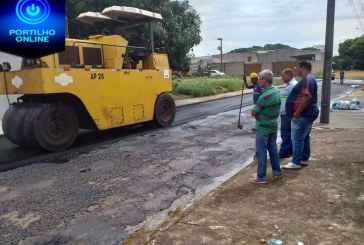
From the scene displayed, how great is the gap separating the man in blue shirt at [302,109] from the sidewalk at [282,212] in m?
0.34

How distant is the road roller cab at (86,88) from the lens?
7.78m

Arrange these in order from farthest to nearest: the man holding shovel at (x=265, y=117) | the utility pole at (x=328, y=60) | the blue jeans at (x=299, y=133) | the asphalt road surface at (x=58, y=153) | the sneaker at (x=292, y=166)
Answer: the utility pole at (x=328, y=60), the asphalt road surface at (x=58, y=153), the sneaker at (x=292, y=166), the blue jeans at (x=299, y=133), the man holding shovel at (x=265, y=117)

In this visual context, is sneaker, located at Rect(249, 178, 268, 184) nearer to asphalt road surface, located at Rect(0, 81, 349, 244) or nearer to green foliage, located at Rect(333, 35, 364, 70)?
asphalt road surface, located at Rect(0, 81, 349, 244)

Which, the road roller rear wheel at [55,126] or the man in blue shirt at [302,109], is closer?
the man in blue shirt at [302,109]

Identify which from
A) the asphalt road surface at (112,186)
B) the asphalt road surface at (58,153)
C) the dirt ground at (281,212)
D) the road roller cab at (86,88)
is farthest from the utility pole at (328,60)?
the asphalt road surface at (58,153)

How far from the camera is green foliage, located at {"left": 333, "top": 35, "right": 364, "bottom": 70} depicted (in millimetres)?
62375

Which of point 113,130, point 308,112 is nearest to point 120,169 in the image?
point 308,112

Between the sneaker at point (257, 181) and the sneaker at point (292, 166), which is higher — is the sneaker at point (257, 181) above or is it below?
below

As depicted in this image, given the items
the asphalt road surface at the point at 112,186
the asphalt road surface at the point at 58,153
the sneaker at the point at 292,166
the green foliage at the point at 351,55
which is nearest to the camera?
the asphalt road surface at the point at 112,186

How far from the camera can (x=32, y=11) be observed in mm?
5992

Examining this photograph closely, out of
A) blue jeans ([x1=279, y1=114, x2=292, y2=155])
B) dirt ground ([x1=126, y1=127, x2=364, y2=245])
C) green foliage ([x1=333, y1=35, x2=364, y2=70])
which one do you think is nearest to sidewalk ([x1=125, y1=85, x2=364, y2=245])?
A: dirt ground ([x1=126, y1=127, x2=364, y2=245])

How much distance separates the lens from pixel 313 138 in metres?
8.18

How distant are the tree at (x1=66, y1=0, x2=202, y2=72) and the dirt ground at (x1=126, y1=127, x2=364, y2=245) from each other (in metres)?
12.0

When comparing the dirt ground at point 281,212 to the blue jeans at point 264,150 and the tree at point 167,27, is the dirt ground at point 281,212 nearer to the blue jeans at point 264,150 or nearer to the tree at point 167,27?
the blue jeans at point 264,150
